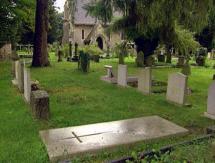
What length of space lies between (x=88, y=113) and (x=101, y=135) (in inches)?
75.0

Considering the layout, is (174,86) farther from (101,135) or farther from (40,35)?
(40,35)

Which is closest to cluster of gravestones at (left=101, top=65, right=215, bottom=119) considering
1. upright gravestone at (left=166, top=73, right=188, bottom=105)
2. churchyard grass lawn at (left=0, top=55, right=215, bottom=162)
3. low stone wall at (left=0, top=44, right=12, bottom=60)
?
upright gravestone at (left=166, top=73, right=188, bottom=105)

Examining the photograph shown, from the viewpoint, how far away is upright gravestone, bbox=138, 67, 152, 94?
10116 mm

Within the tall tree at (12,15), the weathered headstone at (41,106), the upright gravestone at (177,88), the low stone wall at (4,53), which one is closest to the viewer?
the weathered headstone at (41,106)

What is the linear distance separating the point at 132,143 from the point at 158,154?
0.94 m

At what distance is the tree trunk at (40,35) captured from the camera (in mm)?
19125

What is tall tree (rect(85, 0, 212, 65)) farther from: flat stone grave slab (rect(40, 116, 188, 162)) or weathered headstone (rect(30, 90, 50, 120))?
weathered headstone (rect(30, 90, 50, 120))

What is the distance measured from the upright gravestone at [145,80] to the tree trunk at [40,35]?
1041 cm

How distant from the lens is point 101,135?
5590mm

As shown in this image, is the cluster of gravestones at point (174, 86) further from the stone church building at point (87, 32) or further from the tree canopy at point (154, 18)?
the stone church building at point (87, 32)

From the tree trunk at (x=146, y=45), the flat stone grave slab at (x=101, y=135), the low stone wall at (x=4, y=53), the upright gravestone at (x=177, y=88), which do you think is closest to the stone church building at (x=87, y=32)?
the low stone wall at (x=4, y=53)

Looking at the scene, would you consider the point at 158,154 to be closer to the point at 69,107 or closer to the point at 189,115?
the point at 189,115

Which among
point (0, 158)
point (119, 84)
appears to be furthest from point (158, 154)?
point (119, 84)

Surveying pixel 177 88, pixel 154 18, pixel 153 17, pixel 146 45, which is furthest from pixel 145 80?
pixel 146 45
